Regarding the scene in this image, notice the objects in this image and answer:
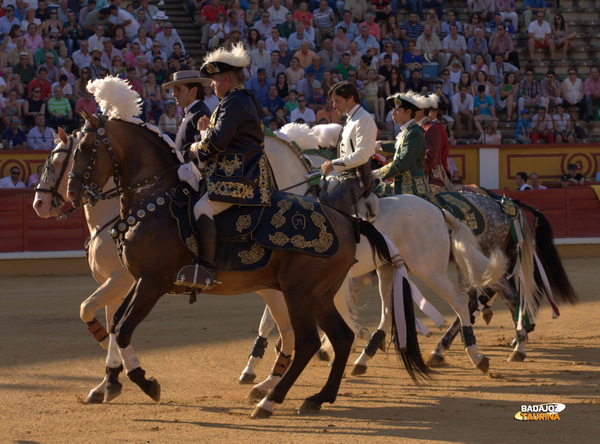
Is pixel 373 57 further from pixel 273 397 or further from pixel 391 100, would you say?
pixel 273 397

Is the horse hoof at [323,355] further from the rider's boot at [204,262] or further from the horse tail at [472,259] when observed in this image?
the rider's boot at [204,262]

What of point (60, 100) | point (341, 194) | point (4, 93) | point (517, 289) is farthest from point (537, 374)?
point (4, 93)

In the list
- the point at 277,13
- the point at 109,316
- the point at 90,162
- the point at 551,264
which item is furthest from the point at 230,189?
the point at 277,13

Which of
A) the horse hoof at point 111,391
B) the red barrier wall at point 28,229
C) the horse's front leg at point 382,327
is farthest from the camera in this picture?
the red barrier wall at point 28,229

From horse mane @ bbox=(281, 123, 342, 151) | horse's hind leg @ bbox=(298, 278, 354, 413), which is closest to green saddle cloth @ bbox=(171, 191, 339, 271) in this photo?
horse's hind leg @ bbox=(298, 278, 354, 413)

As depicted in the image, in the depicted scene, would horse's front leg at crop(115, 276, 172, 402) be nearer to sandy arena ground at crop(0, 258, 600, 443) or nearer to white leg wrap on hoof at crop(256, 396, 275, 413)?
sandy arena ground at crop(0, 258, 600, 443)

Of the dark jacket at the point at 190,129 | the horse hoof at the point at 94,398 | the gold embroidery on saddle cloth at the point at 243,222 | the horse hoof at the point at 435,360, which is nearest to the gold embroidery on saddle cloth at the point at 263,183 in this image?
the gold embroidery on saddle cloth at the point at 243,222

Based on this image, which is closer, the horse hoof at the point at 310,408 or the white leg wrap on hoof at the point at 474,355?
the horse hoof at the point at 310,408

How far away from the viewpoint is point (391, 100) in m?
7.43

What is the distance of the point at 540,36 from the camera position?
1825cm

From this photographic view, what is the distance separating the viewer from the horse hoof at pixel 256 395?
5.59m

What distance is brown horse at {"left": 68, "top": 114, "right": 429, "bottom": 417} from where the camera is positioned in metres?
5.23

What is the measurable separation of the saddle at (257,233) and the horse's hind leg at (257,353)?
1108 millimetres

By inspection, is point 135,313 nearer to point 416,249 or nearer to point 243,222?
point 243,222
